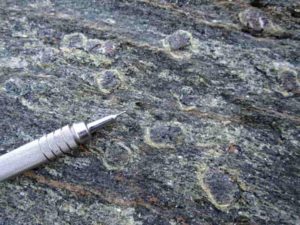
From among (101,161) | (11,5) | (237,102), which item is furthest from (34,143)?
(237,102)

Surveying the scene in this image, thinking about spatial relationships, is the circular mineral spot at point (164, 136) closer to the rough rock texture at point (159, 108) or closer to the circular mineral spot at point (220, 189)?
the rough rock texture at point (159, 108)

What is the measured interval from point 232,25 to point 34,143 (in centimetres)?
69

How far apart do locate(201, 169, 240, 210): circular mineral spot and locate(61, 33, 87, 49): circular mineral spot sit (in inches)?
22.2

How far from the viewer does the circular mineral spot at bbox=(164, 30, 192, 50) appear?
5.08 feet

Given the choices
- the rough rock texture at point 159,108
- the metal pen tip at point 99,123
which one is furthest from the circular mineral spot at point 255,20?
the metal pen tip at point 99,123

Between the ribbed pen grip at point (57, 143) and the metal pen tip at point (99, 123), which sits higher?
the metal pen tip at point (99, 123)

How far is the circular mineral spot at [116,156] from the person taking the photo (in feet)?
4.86

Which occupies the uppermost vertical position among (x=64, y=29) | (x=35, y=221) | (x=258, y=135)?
(x=64, y=29)

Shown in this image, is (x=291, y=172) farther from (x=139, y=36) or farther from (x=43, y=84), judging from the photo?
(x=43, y=84)

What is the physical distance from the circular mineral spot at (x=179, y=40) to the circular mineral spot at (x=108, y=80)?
0.60 ft

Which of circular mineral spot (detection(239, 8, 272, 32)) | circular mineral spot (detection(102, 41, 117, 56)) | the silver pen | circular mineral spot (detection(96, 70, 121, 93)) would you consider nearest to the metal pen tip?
Result: the silver pen

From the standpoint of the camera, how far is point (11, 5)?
1.67m

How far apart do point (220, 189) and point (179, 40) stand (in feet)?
1.53

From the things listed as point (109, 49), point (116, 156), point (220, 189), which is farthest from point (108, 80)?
point (220, 189)
